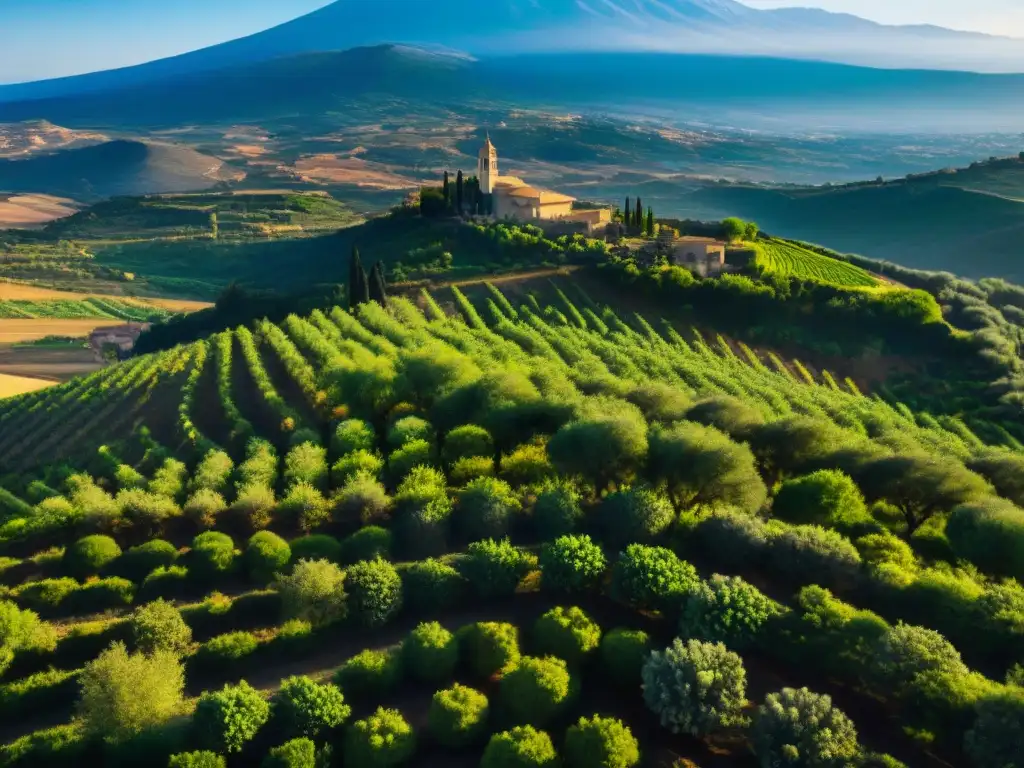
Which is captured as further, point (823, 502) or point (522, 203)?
point (522, 203)

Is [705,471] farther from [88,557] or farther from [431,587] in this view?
[88,557]

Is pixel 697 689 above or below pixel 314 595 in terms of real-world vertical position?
above

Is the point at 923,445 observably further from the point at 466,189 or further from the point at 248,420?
the point at 466,189

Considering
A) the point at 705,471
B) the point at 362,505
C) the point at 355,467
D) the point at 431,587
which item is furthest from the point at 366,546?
the point at 705,471

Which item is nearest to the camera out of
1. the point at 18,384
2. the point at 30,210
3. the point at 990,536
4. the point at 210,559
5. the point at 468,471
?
the point at 990,536

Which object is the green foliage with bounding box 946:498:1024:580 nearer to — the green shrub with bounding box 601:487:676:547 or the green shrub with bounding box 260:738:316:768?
the green shrub with bounding box 601:487:676:547

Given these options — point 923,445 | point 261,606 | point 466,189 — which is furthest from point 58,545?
point 466,189

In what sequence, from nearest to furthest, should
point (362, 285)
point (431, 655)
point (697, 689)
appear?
point (697, 689), point (431, 655), point (362, 285)

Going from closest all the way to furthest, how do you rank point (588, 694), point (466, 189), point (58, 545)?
point (588, 694) → point (58, 545) → point (466, 189)
